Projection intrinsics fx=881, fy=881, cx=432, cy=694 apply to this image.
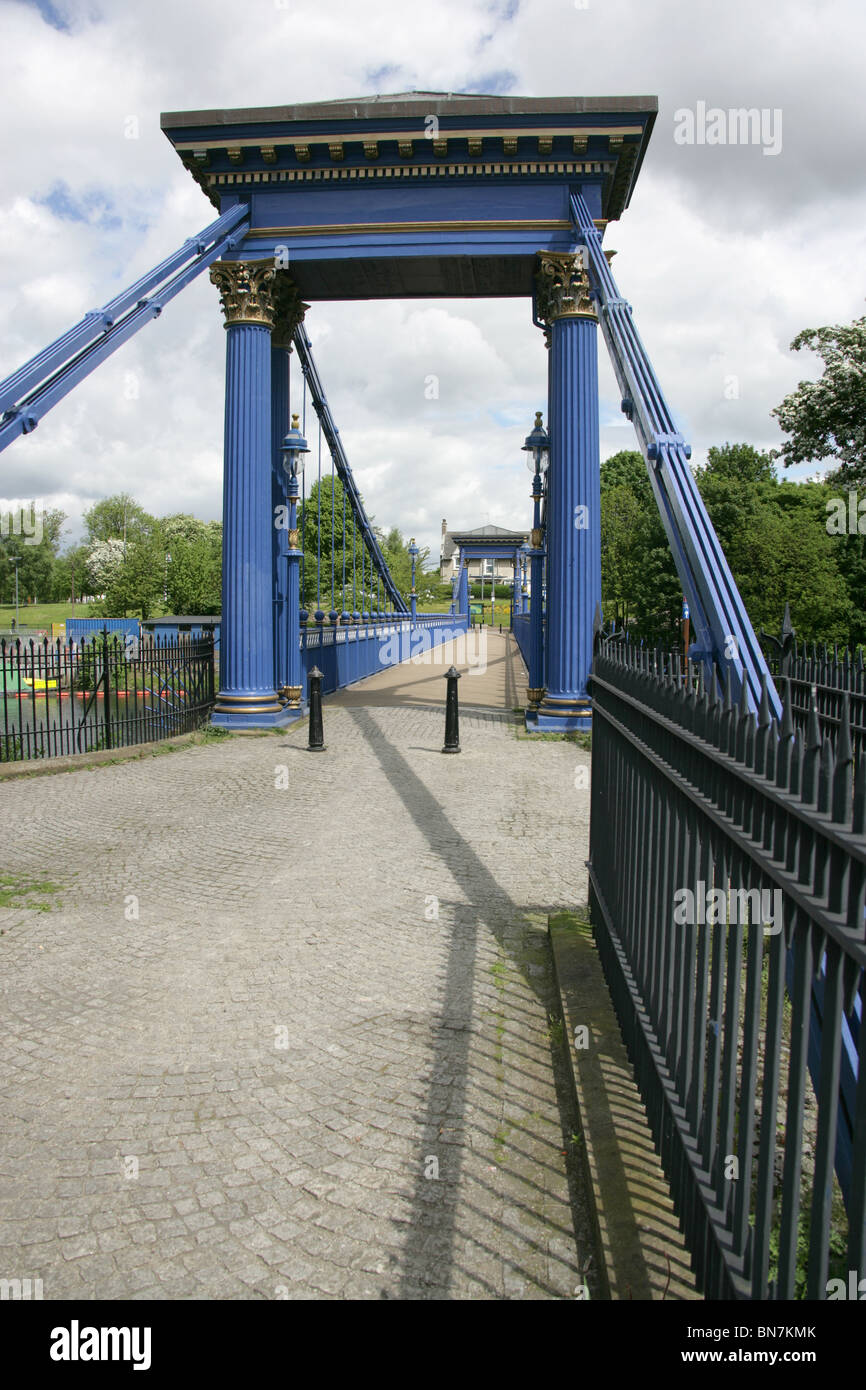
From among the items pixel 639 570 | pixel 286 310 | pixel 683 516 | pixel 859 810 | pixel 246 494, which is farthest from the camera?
pixel 639 570

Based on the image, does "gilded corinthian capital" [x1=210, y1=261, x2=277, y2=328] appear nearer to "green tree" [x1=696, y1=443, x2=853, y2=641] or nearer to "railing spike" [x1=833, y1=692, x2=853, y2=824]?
"railing spike" [x1=833, y1=692, x2=853, y2=824]

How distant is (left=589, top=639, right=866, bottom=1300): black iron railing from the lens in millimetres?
1441

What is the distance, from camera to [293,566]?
13.5 meters

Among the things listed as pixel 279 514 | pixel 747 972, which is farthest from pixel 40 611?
pixel 747 972

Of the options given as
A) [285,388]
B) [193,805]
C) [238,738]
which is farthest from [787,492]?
[193,805]

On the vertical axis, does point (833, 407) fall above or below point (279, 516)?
above

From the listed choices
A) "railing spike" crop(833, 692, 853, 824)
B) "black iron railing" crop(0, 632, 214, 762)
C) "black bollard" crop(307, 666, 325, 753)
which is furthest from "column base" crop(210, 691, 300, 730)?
"railing spike" crop(833, 692, 853, 824)

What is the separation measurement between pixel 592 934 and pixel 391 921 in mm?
1170

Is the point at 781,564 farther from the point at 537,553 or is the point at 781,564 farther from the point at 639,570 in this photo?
the point at 537,553

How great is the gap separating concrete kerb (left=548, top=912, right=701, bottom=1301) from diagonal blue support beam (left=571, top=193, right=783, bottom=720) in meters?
1.91

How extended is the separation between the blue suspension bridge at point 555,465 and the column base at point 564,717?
41 millimetres

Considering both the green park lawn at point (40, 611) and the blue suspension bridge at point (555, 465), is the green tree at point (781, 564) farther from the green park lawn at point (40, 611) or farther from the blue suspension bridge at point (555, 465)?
the green park lawn at point (40, 611)

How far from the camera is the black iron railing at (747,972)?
1.44m

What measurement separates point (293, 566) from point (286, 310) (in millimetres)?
4018
